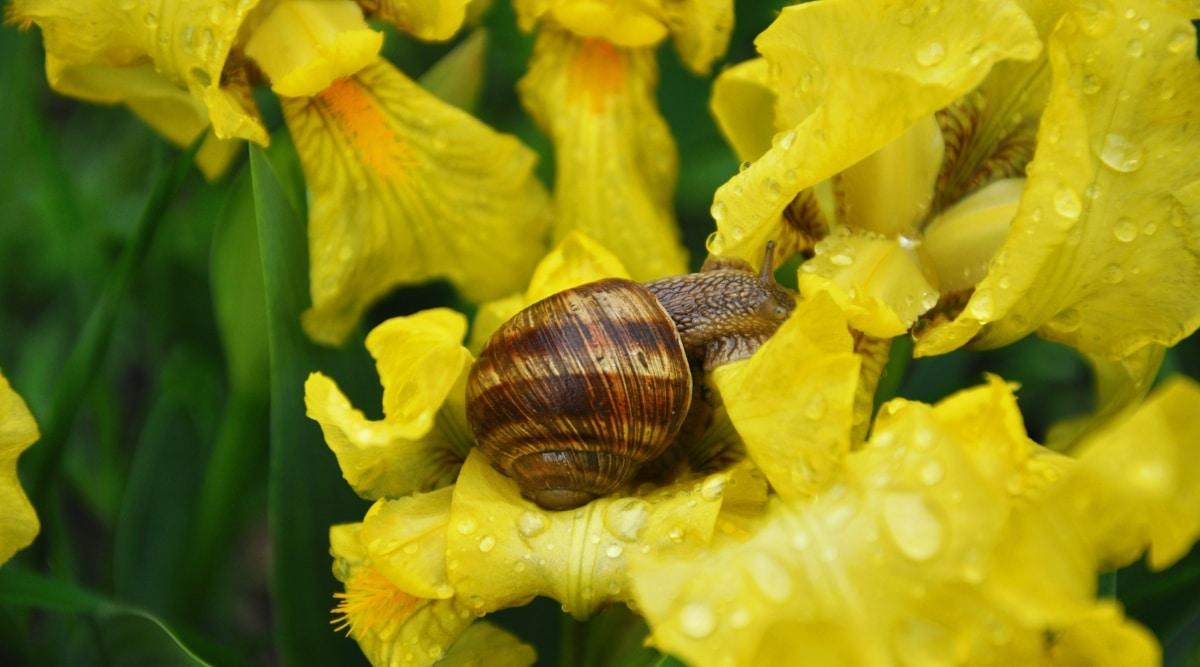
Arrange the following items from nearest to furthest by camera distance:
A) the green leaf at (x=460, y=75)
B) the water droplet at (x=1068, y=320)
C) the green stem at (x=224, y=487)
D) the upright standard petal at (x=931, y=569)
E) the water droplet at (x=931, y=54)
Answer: the upright standard petal at (x=931, y=569)
the water droplet at (x=931, y=54)
the water droplet at (x=1068, y=320)
the green stem at (x=224, y=487)
the green leaf at (x=460, y=75)

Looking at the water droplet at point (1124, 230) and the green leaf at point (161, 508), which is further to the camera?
the green leaf at point (161, 508)

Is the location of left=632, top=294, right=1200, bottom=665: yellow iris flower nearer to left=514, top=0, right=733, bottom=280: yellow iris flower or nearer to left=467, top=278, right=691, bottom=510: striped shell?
left=467, top=278, right=691, bottom=510: striped shell

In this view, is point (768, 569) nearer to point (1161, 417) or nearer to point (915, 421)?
point (915, 421)

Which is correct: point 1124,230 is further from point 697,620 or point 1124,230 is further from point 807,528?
point 697,620

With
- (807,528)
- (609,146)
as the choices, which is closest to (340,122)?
(609,146)

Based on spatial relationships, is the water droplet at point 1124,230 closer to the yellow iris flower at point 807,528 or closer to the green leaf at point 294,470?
the yellow iris flower at point 807,528

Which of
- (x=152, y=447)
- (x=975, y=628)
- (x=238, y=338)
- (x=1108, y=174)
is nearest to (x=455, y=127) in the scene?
(x=238, y=338)

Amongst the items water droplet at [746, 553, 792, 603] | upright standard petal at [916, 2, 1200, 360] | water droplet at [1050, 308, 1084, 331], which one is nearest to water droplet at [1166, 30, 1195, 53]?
upright standard petal at [916, 2, 1200, 360]

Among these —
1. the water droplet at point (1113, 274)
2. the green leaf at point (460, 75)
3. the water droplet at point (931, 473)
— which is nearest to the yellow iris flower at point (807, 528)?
the water droplet at point (931, 473)
